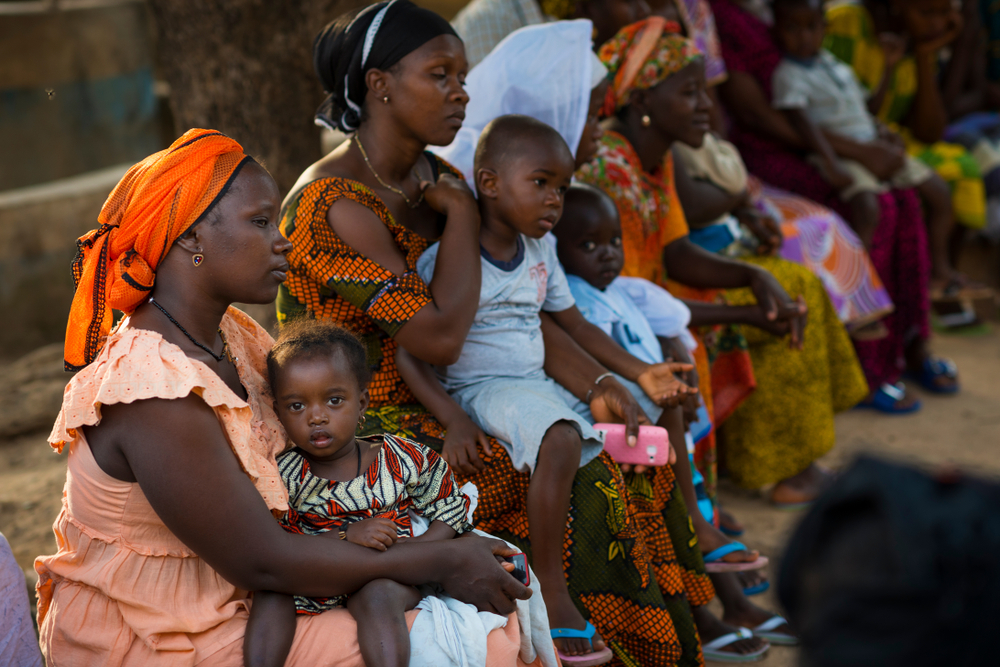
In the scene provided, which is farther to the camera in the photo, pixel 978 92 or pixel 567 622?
pixel 978 92

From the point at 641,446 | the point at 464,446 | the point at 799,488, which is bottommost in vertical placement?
the point at 799,488

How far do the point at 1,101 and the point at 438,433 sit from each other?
529 centimetres

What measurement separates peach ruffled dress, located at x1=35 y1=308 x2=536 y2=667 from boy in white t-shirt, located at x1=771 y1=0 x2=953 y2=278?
14.6ft

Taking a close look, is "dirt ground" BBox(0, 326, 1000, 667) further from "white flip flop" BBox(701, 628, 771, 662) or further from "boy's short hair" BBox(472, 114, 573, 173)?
"boy's short hair" BBox(472, 114, 573, 173)

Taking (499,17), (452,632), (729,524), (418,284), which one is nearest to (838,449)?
(729,524)

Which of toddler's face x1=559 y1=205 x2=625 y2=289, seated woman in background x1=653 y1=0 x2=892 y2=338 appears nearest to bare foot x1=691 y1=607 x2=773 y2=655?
toddler's face x1=559 y1=205 x2=625 y2=289

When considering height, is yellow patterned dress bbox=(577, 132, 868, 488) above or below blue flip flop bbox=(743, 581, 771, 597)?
above

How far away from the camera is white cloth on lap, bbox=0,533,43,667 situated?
70.1 inches

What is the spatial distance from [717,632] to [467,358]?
1.36 metres

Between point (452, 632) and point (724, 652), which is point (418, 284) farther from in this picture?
point (724, 652)

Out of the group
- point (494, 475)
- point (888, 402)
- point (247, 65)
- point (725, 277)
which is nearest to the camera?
point (494, 475)

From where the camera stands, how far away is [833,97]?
5418 mm

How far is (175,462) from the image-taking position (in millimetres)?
1646

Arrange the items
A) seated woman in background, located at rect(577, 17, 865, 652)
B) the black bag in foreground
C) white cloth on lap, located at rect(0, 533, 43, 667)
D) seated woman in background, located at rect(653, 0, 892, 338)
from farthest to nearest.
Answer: seated woman in background, located at rect(653, 0, 892, 338)
seated woman in background, located at rect(577, 17, 865, 652)
white cloth on lap, located at rect(0, 533, 43, 667)
the black bag in foreground
